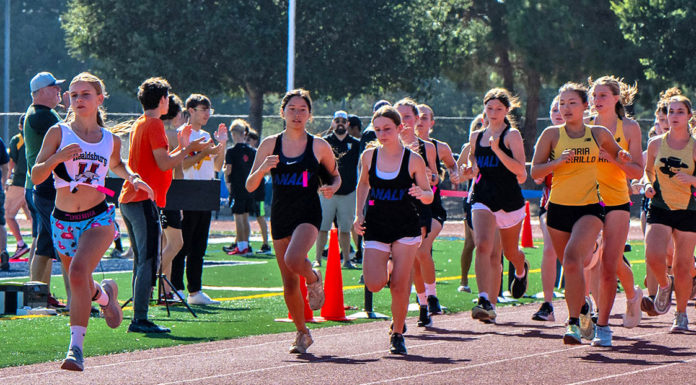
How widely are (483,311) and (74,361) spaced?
439 centimetres

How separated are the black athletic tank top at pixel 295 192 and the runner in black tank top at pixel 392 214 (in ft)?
1.29

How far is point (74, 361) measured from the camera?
7.58m

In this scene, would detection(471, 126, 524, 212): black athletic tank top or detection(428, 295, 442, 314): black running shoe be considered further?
detection(428, 295, 442, 314): black running shoe

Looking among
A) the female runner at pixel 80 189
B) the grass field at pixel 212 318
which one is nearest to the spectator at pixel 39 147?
the grass field at pixel 212 318

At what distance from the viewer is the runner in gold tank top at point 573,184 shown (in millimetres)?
8969

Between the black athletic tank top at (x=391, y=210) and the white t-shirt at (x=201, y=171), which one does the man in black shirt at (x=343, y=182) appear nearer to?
the white t-shirt at (x=201, y=171)

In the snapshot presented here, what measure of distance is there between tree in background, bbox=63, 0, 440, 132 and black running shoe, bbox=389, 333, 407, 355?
3477 centimetres

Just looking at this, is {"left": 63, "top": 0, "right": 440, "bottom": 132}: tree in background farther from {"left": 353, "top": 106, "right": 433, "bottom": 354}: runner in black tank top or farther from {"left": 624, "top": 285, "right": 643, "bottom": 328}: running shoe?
{"left": 353, "top": 106, "right": 433, "bottom": 354}: runner in black tank top

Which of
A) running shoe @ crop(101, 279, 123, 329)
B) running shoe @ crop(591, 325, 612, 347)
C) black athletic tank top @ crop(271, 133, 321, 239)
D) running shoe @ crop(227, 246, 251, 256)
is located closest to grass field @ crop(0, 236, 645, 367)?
running shoe @ crop(101, 279, 123, 329)

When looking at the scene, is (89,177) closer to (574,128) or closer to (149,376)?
(149,376)

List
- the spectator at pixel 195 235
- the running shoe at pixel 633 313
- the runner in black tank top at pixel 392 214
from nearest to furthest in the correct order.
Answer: the runner in black tank top at pixel 392 214 → the running shoe at pixel 633 313 → the spectator at pixel 195 235

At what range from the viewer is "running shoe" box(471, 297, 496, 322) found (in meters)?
10.9

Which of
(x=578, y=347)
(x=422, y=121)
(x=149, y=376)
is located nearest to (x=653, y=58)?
(x=422, y=121)

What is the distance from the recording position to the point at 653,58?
3816 cm
